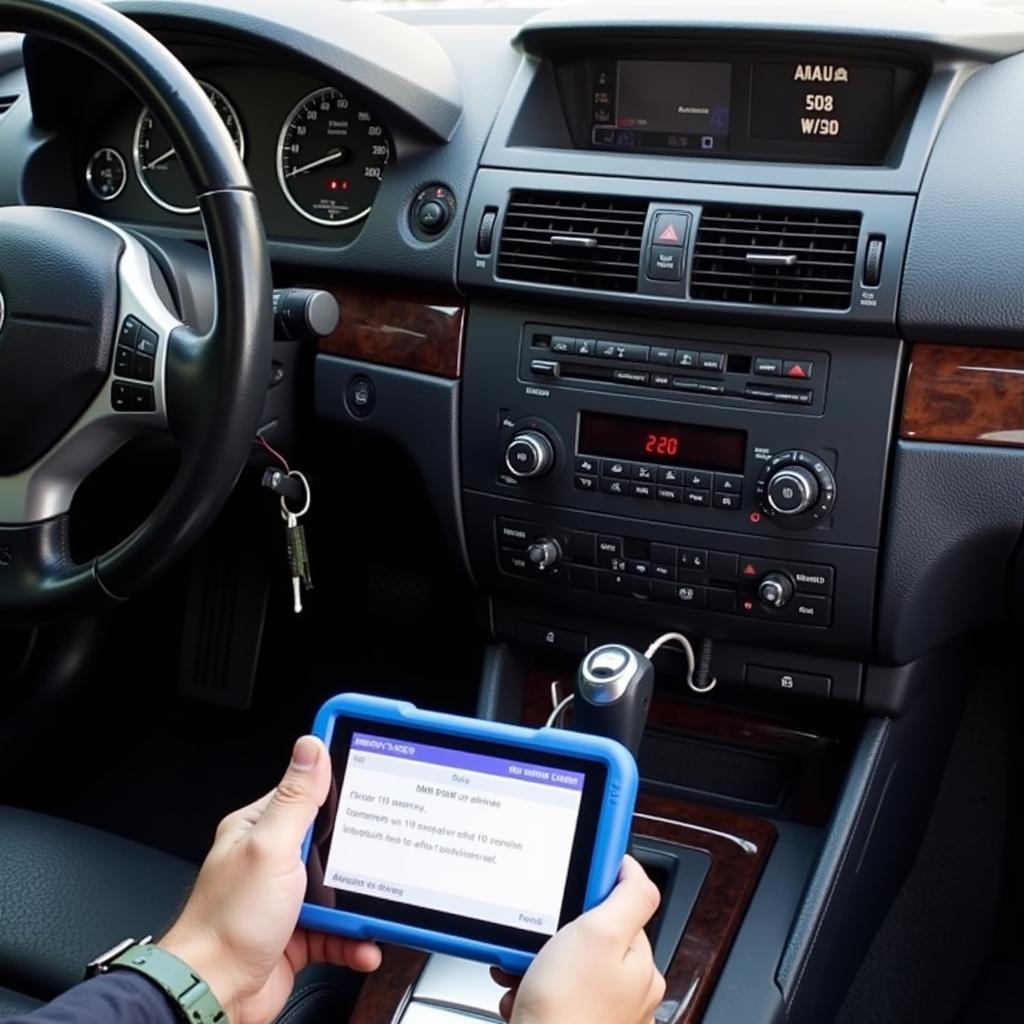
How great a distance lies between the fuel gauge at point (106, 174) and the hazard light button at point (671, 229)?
76cm

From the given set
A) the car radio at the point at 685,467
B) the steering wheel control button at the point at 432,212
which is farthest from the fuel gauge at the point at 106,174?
the car radio at the point at 685,467

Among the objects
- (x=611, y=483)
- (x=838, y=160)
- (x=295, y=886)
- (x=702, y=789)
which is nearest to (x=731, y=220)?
(x=838, y=160)

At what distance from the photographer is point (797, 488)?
4.56 feet

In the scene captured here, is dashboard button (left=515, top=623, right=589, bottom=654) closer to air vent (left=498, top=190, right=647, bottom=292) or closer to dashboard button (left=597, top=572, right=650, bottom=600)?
dashboard button (left=597, top=572, right=650, bottom=600)

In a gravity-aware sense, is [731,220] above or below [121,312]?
above

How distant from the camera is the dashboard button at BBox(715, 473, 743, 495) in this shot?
145 cm

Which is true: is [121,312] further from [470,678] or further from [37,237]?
[470,678]

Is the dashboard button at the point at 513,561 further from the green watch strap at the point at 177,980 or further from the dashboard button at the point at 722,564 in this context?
the green watch strap at the point at 177,980

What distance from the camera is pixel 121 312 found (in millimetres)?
1388

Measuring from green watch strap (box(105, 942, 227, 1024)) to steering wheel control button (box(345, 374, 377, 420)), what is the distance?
0.81 meters

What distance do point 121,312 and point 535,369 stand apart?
Answer: 428 millimetres

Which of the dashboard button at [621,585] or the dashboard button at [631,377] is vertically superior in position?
the dashboard button at [631,377]

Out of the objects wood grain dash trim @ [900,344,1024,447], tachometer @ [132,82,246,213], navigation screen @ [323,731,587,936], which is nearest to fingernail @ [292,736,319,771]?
navigation screen @ [323,731,587,936]

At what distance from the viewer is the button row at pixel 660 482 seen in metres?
1.46
